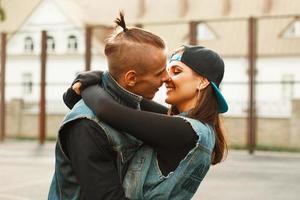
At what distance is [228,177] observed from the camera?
10352 millimetres

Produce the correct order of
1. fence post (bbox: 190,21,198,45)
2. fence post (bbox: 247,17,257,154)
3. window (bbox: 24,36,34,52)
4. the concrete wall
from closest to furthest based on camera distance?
fence post (bbox: 247,17,257,154) → fence post (bbox: 190,21,198,45) → the concrete wall → window (bbox: 24,36,34,52)

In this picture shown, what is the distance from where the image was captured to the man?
1.79 m

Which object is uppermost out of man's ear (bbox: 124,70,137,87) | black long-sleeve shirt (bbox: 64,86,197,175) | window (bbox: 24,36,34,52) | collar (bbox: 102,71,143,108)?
man's ear (bbox: 124,70,137,87)

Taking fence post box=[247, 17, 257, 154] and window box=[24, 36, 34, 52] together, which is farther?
window box=[24, 36, 34, 52]

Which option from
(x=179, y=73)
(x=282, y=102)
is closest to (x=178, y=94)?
(x=179, y=73)

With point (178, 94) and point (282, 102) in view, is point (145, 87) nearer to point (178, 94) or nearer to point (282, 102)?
point (178, 94)

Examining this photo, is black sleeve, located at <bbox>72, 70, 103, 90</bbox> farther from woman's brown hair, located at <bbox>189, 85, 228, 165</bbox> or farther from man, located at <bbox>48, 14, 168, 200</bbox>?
woman's brown hair, located at <bbox>189, 85, 228, 165</bbox>

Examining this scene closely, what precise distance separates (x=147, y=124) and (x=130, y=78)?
14 centimetres

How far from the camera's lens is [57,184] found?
6.38 ft

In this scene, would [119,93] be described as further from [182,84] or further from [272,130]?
[272,130]

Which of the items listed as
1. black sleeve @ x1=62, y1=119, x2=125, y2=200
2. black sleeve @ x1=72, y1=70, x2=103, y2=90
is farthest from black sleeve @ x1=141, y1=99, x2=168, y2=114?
black sleeve @ x1=62, y1=119, x2=125, y2=200

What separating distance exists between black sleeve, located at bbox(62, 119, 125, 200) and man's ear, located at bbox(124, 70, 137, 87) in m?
0.17

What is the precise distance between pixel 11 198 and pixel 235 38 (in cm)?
2650

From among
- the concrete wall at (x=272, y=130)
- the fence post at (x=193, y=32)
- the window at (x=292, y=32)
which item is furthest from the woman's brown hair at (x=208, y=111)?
the window at (x=292, y=32)
